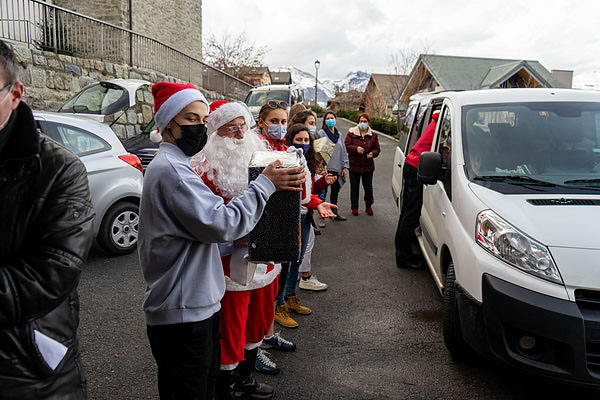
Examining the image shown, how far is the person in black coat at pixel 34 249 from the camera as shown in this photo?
1.38 m

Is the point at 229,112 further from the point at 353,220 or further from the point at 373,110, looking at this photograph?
the point at 373,110

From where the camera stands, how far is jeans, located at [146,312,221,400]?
217 cm

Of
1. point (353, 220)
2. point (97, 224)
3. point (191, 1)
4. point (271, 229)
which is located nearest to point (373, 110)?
point (191, 1)

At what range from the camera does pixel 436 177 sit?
415 cm

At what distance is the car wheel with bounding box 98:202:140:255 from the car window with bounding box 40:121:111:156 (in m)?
0.79

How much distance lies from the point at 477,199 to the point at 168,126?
2293 mm

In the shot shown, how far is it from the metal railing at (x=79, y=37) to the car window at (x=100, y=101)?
3.13m

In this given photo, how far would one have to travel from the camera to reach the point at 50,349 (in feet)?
4.75

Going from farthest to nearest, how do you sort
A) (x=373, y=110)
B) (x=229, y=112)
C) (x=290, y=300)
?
(x=373, y=110) < (x=290, y=300) < (x=229, y=112)

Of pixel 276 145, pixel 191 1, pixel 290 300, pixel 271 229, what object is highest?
pixel 191 1

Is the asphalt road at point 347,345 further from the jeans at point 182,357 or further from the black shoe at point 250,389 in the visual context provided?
the jeans at point 182,357

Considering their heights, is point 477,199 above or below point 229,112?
below

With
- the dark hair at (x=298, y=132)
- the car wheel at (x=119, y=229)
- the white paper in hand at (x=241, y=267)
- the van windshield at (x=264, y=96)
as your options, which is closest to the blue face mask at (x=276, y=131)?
the dark hair at (x=298, y=132)

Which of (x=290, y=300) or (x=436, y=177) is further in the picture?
(x=290, y=300)
